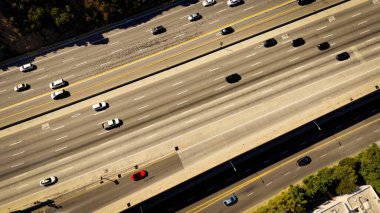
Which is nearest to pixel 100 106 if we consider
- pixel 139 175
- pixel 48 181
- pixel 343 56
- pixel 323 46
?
pixel 139 175

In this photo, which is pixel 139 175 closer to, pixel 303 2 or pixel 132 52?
pixel 132 52

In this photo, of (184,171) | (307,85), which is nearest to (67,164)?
(184,171)

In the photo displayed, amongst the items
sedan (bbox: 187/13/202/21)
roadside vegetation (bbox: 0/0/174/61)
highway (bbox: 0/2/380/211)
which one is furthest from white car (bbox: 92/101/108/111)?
sedan (bbox: 187/13/202/21)

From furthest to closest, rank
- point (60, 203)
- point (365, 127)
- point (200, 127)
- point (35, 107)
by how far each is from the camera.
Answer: point (365, 127), point (35, 107), point (200, 127), point (60, 203)

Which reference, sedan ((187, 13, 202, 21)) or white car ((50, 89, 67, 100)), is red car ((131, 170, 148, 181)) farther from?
sedan ((187, 13, 202, 21))

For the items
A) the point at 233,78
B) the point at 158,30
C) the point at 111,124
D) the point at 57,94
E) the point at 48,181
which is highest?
the point at 158,30

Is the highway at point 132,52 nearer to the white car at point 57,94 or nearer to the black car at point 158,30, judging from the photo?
the black car at point 158,30

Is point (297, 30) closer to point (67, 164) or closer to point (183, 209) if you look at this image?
point (183, 209)
